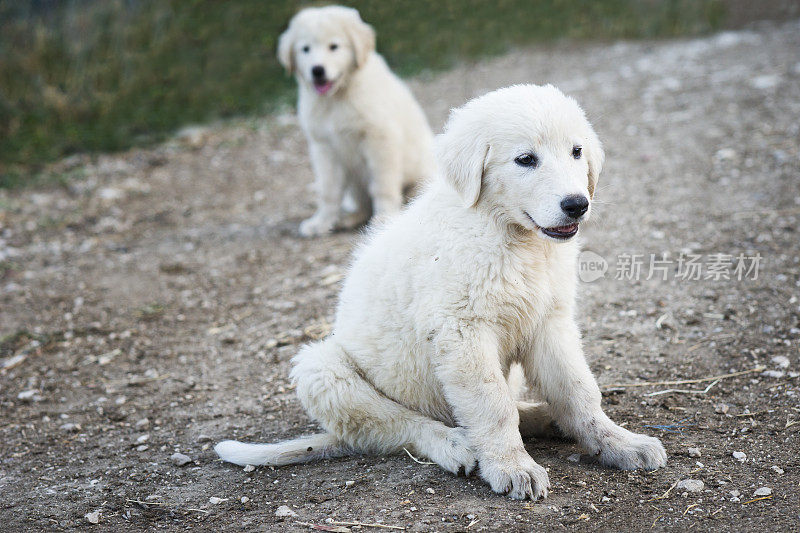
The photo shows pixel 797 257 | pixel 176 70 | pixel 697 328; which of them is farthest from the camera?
pixel 176 70

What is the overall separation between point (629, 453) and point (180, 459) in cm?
199

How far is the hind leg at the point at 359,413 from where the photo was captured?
343 centimetres

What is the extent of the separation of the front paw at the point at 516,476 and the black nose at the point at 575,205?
93 cm

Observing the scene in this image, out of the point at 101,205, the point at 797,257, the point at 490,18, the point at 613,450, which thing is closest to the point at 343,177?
the point at 101,205

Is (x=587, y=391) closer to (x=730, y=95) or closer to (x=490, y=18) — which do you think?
(x=730, y=95)

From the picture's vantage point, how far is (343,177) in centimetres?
665

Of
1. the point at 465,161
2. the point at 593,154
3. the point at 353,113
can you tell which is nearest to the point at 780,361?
the point at 593,154

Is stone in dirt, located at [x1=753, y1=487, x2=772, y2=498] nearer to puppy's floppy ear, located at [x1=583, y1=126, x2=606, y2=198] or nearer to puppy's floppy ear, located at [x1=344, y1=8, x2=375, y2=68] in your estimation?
puppy's floppy ear, located at [x1=583, y1=126, x2=606, y2=198]

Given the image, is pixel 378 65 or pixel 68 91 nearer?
pixel 378 65

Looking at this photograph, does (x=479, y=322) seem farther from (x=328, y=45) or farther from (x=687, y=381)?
(x=328, y=45)

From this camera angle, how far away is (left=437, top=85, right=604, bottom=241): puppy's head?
3.13m

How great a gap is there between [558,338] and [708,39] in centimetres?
806

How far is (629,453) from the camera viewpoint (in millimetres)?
3271

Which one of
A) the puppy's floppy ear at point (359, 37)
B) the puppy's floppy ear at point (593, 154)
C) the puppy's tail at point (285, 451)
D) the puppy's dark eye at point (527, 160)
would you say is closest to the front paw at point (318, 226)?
the puppy's floppy ear at point (359, 37)
